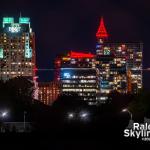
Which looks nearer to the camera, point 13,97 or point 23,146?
point 23,146

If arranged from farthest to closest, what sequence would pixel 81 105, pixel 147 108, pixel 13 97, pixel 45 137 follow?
pixel 81 105 < pixel 13 97 < pixel 147 108 < pixel 45 137

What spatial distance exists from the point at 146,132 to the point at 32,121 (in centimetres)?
3384

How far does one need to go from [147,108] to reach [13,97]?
26.4 meters

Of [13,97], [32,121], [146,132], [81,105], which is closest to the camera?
[146,132]

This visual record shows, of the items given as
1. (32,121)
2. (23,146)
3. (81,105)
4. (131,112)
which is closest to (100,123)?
(131,112)

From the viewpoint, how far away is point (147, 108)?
8981cm

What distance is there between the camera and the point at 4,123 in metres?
91.2

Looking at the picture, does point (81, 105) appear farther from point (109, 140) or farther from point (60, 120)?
point (109, 140)

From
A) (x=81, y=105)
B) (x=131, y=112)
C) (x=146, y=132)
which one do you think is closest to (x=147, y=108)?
(x=131, y=112)

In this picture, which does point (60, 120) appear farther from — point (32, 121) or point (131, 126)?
point (131, 126)

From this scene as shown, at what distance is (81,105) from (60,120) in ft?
119

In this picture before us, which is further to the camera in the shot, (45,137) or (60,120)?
(60,120)

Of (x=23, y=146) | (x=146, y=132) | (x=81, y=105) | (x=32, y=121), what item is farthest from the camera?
(x=81, y=105)

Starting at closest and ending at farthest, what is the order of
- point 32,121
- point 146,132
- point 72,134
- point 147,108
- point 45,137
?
1. point 146,132
2. point 45,137
3. point 72,134
4. point 147,108
5. point 32,121
